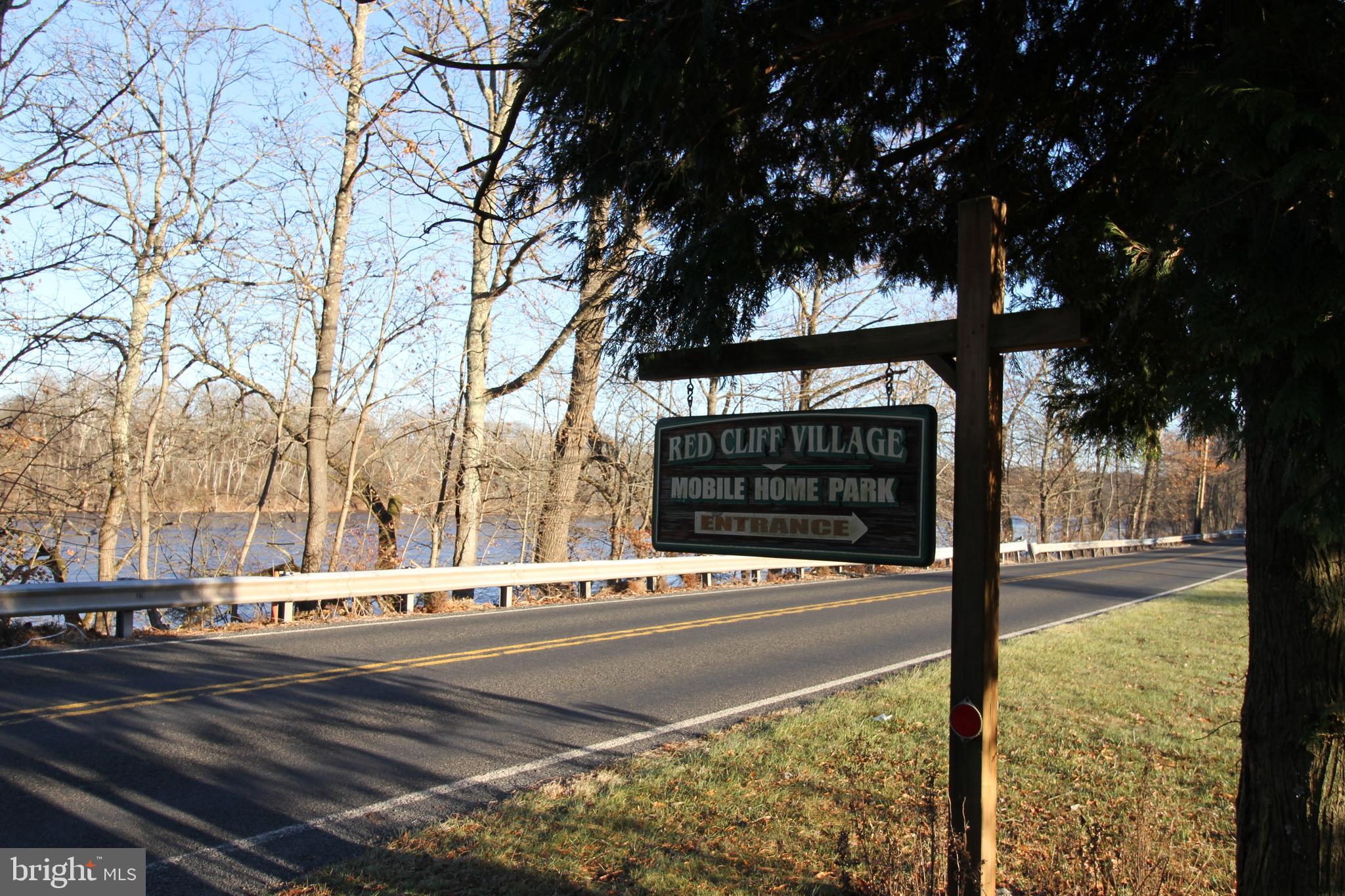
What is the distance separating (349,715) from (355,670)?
69.6 inches

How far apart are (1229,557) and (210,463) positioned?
132 feet

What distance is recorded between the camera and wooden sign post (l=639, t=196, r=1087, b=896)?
3.31m

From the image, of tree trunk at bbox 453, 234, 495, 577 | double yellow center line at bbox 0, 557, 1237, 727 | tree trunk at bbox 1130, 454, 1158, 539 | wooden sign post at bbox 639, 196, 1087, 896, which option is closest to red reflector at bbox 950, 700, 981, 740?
wooden sign post at bbox 639, 196, 1087, 896

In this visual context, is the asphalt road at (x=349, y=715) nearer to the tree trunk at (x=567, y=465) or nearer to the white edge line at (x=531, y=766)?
the white edge line at (x=531, y=766)

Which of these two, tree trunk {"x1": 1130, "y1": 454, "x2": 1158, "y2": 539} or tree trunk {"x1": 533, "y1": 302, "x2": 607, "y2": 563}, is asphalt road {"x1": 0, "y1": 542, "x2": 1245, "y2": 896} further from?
tree trunk {"x1": 1130, "y1": 454, "x2": 1158, "y2": 539}

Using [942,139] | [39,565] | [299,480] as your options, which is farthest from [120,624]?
[299,480]

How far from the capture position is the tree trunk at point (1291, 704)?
3170 mm

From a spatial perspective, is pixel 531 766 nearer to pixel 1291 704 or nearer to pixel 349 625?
pixel 1291 704

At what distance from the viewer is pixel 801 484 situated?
4020 mm

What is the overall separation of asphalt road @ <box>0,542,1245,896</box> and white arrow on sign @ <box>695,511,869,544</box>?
239cm

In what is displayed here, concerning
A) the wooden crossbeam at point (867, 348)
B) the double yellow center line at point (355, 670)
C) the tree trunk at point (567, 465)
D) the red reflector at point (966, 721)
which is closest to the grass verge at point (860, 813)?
the red reflector at point (966, 721)

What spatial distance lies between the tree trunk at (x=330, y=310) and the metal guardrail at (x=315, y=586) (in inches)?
130

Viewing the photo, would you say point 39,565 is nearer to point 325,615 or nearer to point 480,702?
point 325,615

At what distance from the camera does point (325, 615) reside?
1287cm
